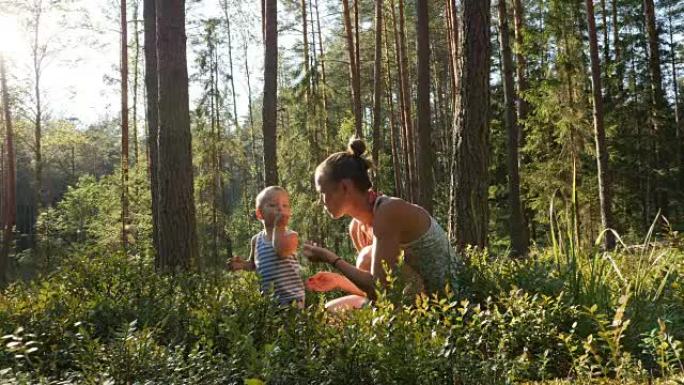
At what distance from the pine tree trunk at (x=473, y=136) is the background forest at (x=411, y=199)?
2 cm

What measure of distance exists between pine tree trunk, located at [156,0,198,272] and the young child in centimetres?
196

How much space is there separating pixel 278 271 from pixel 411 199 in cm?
1575

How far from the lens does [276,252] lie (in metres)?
4.44

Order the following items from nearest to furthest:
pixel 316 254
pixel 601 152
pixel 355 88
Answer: pixel 316 254 → pixel 601 152 → pixel 355 88

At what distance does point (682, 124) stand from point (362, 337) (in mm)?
31864

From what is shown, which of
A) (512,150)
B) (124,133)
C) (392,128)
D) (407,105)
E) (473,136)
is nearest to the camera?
(473,136)

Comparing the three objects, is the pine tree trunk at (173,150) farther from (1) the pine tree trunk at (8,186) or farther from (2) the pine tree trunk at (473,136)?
(1) the pine tree trunk at (8,186)

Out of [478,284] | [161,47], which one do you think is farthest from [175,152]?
[478,284]

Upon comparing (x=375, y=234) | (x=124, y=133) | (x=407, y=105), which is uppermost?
(x=407, y=105)

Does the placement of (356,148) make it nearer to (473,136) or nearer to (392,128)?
(473,136)

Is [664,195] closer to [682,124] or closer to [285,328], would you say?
[682,124]

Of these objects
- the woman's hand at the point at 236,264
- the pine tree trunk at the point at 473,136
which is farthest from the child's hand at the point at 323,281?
the pine tree trunk at the point at 473,136

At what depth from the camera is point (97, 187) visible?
26.4 metres

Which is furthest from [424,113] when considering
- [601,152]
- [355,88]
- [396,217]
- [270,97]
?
[396,217]
